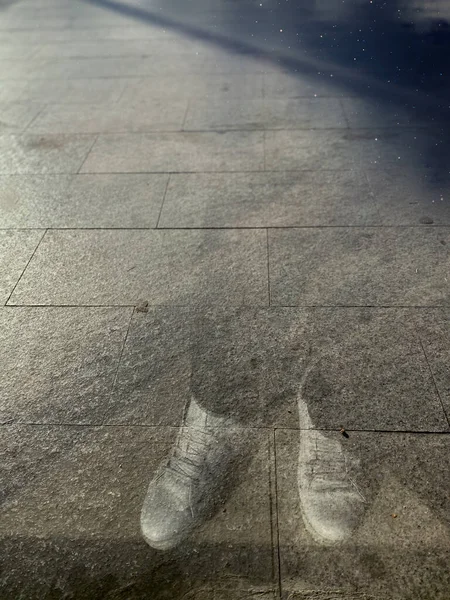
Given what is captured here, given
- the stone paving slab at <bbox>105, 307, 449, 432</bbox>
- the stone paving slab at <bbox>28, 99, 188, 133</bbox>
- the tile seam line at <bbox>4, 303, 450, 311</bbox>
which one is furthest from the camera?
the stone paving slab at <bbox>28, 99, 188, 133</bbox>

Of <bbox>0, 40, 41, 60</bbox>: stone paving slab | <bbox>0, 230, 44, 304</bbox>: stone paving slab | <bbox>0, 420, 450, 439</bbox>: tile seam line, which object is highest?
<bbox>0, 40, 41, 60</bbox>: stone paving slab

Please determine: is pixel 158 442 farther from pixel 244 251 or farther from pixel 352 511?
pixel 244 251

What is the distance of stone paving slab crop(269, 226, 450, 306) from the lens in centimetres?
472

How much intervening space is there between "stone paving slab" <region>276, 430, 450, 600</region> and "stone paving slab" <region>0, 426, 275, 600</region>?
16cm

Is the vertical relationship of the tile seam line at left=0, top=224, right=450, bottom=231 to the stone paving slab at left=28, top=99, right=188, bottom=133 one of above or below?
below

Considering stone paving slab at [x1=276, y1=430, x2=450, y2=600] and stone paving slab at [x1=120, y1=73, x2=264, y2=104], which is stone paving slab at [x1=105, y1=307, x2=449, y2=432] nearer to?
stone paving slab at [x1=276, y1=430, x2=450, y2=600]

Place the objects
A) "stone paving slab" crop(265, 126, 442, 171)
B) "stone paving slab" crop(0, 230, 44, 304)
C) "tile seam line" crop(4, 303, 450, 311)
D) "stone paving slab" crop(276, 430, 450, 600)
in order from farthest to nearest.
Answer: "stone paving slab" crop(265, 126, 442, 171) → "stone paving slab" crop(0, 230, 44, 304) → "tile seam line" crop(4, 303, 450, 311) → "stone paving slab" crop(276, 430, 450, 600)

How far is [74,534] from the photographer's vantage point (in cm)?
324

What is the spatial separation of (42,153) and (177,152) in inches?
76.8

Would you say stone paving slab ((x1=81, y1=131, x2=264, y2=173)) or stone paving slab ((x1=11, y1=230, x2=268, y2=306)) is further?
stone paving slab ((x1=81, y1=131, x2=264, y2=173))

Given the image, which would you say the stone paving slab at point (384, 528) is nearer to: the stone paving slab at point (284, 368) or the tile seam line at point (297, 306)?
the stone paving slab at point (284, 368)

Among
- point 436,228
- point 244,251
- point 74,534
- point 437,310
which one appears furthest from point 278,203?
point 74,534

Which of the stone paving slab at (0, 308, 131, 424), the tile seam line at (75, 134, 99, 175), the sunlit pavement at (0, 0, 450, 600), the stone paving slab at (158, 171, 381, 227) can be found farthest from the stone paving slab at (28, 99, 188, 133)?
the stone paving slab at (0, 308, 131, 424)

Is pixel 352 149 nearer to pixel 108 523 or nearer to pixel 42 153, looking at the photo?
pixel 42 153
